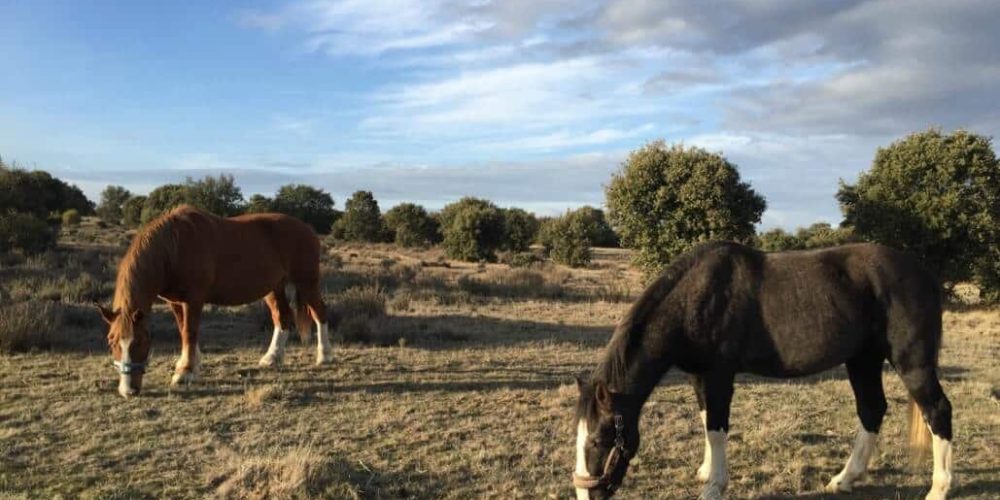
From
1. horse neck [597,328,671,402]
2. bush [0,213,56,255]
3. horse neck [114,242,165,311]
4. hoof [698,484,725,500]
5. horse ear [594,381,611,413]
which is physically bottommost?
hoof [698,484,725,500]

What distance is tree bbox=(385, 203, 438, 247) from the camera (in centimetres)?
4816

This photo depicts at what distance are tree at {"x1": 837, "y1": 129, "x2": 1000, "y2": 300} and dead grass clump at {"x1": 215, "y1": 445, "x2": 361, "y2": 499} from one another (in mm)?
19447

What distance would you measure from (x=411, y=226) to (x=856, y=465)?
45.5 metres

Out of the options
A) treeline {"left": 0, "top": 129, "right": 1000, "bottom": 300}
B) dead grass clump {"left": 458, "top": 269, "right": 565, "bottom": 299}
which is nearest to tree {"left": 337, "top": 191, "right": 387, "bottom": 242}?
treeline {"left": 0, "top": 129, "right": 1000, "bottom": 300}

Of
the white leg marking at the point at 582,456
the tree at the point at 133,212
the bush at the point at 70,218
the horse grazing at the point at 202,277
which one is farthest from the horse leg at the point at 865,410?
the tree at the point at 133,212

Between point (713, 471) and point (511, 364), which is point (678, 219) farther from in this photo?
point (713, 471)

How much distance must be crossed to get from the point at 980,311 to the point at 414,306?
16.1 meters

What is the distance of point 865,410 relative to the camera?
546cm

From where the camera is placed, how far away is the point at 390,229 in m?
52.2

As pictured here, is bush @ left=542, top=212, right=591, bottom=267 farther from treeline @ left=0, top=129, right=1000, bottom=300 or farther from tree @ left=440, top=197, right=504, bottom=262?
treeline @ left=0, top=129, right=1000, bottom=300

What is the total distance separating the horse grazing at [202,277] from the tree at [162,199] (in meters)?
28.0

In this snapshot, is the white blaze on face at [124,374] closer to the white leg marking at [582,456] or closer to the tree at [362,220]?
the white leg marking at [582,456]

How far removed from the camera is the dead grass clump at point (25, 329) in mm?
9430

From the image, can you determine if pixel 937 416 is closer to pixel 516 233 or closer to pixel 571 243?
pixel 571 243
